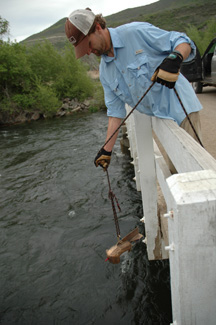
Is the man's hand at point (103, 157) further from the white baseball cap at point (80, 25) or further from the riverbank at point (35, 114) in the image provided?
the riverbank at point (35, 114)

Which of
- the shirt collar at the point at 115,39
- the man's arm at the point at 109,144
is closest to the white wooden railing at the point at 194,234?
the shirt collar at the point at 115,39

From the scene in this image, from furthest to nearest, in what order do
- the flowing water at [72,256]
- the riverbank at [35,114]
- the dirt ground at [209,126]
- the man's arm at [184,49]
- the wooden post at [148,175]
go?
the riverbank at [35,114]
the dirt ground at [209,126]
the flowing water at [72,256]
the wooden post at [148,175]
the man's arm at [184,49]

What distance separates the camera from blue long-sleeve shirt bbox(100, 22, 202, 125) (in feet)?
7.00

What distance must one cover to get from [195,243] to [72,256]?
3963 mm

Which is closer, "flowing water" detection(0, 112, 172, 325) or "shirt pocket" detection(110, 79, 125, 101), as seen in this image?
"shirt pocket" detection(110, 79, 125, 101)

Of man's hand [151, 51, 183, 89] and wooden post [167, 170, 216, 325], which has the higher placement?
man's hand [151, 51, 183, 89]

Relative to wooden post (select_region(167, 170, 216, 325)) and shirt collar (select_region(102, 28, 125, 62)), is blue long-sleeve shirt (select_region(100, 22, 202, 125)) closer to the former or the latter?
shirt collar (select_region(102, 28, 125, 62))

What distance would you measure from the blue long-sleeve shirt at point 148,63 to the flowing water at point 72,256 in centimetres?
260

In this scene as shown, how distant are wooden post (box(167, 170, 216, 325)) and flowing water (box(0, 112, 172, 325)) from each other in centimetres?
255

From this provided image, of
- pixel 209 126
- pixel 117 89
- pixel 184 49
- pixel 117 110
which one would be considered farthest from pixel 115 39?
pixel 209 126

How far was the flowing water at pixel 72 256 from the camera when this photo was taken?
11.3 ft

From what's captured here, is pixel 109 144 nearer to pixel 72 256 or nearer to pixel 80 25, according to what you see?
pixel 80 25

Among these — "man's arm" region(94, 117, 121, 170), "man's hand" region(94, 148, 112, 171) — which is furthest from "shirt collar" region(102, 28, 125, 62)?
"man's hand" region(94, 148, 112, 171)

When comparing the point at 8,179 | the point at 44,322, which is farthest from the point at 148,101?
the point at 8,179
